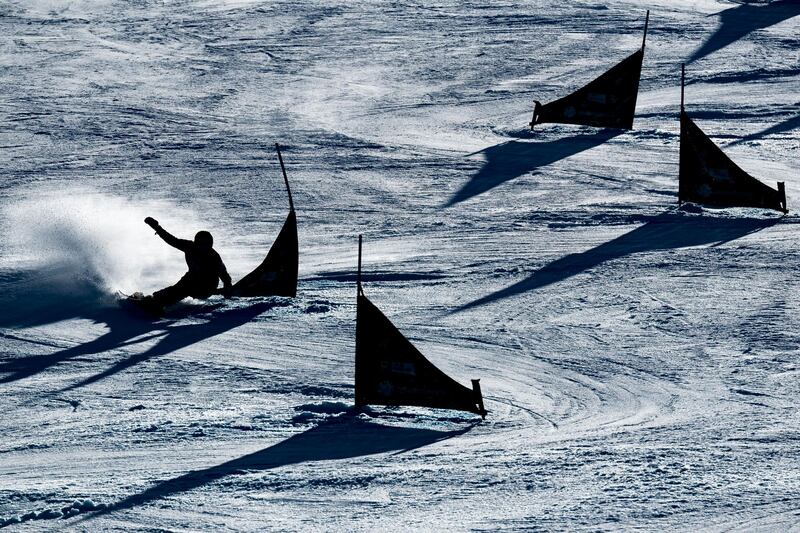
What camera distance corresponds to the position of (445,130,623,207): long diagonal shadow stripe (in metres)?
15.8

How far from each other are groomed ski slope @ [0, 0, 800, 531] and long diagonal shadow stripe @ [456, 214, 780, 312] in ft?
0.16

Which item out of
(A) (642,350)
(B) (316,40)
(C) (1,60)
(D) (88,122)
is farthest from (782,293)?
(C) (1,60)

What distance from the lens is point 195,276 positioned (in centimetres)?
1219

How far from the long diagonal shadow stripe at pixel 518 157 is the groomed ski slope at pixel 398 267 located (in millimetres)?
50

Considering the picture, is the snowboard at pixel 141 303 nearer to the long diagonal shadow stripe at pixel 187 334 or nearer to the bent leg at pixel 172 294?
the bent leg at pixel 172 294

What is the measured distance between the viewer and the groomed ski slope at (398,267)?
8.80 metres

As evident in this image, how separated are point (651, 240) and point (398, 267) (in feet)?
8.94

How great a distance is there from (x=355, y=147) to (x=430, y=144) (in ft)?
3.17

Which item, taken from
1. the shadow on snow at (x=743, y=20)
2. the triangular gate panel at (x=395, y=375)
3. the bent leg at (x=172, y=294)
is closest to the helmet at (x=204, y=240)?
the bent leg at (x=172, y=294)

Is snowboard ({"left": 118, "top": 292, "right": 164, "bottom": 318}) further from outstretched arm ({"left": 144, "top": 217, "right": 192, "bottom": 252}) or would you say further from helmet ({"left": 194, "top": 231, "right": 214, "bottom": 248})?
helmet ({"left": 194, "top": 231, "right": 214, "bottom": 248})

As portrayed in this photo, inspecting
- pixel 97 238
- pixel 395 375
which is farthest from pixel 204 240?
pixel 395 375

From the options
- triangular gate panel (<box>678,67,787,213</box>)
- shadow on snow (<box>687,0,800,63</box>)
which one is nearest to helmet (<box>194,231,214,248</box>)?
triangular gate panel (<box>678,67,787,213</box>)

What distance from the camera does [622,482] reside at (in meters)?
8.70

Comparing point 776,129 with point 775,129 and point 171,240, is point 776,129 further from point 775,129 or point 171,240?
point 171,240
